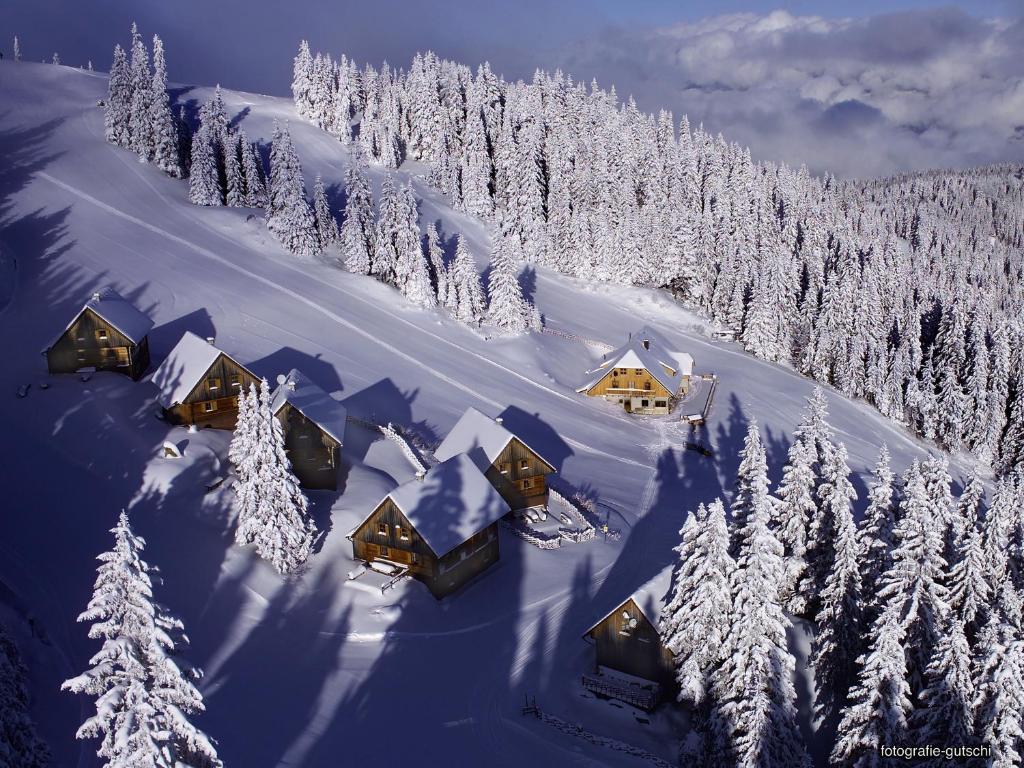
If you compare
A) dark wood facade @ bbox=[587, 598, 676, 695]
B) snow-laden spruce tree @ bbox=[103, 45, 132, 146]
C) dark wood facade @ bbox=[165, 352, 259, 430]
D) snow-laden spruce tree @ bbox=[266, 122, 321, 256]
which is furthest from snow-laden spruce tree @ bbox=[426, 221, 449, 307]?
dark wood facade @ bbox=[587, 598, 676, 695]

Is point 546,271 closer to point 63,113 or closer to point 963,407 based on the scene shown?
point 963,407

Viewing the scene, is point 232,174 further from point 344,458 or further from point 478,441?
point 478,441

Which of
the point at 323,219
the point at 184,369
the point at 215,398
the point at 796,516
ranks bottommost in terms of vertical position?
the point at 215,398

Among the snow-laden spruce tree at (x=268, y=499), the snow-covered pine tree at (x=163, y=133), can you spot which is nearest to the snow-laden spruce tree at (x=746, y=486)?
the snow-laden spruce tree at (x=268, y=499)

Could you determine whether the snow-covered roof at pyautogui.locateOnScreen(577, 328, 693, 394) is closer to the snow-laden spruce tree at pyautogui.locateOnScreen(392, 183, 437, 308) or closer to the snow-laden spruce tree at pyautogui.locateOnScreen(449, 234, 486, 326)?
the snow-laden spruce tree at pyautogui.locateOnScreen(449, 234, 486, 326)


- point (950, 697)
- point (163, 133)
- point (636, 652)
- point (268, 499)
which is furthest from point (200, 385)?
point (163, 133)

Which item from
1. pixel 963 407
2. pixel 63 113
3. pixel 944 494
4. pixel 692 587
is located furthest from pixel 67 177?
pixel 963 407

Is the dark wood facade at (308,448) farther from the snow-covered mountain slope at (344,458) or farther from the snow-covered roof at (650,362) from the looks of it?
the snow-covered roof at (650,362)
